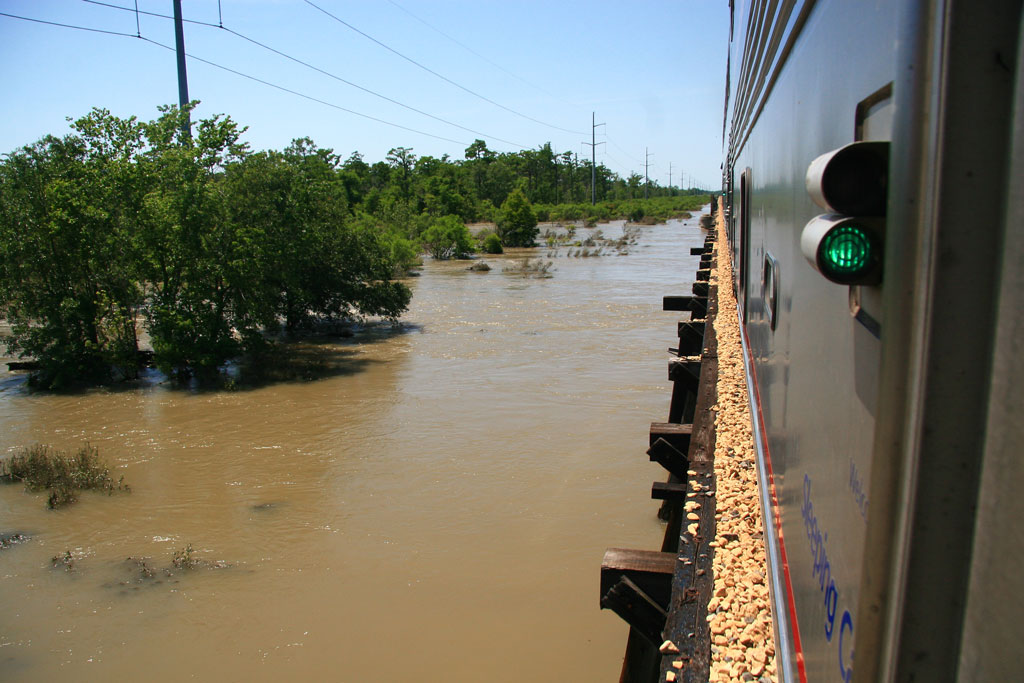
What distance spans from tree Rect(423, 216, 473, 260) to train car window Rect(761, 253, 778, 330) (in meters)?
33.7

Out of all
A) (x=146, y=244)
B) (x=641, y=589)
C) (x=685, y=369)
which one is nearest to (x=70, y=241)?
(x=146, y=244)

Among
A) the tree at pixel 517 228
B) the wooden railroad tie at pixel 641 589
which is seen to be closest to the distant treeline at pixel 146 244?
the wooden railroad tie at pixel 641 589

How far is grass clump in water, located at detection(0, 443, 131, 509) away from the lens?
28.2 ft

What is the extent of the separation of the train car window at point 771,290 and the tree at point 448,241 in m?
33.7

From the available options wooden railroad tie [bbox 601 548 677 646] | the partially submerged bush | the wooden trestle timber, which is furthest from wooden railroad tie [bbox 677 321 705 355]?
the partially submerged bush

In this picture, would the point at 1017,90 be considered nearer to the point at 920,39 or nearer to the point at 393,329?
the point at 920,39

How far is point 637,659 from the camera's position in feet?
11.1

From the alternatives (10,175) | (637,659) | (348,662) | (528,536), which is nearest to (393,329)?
(10,175)

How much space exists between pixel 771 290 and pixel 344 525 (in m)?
6.08

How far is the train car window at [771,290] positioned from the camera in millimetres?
2478

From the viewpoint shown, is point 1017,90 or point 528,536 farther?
point 528,536

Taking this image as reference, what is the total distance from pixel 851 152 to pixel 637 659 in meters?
2.88

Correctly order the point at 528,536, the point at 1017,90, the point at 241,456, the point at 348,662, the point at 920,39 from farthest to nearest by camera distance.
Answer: the point at 241,456
the point at 528,536
the point at 348,662
the point at 920,39
the point at 1017,90

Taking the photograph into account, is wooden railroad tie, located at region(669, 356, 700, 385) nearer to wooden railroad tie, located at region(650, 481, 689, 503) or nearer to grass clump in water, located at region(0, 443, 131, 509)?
wooden railroad tie, located at region(650, 481, 689, 503)
